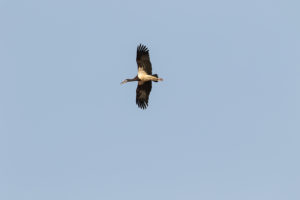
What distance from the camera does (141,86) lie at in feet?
357

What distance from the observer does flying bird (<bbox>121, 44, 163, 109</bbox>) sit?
10700 cm

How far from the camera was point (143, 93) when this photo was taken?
10931 cm

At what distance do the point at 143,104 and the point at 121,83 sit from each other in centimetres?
311

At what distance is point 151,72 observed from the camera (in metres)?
107

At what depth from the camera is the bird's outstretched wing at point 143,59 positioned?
107 meters

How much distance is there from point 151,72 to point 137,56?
1.83 metres

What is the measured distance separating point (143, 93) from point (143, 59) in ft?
11.9

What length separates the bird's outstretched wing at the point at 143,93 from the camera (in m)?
109

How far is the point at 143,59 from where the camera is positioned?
107125 millimetres

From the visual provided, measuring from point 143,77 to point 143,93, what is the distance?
2027mm

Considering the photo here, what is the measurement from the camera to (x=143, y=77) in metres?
108

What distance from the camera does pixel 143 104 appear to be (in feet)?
359

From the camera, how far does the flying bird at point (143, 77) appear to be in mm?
107000

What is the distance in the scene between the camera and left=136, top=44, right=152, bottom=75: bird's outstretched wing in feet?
351
